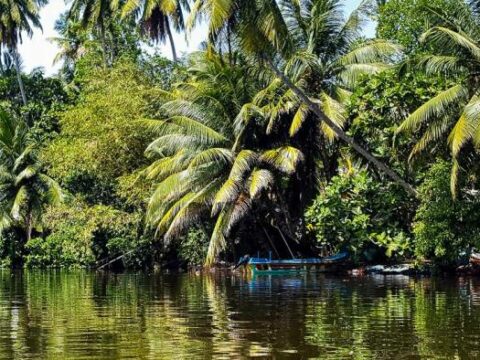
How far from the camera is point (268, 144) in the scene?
88.7ft

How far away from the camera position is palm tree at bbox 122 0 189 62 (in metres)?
35.8

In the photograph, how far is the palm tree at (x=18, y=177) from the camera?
36812 mm

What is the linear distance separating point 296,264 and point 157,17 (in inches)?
683

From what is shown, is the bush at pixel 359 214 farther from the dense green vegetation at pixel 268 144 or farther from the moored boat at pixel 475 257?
the moored boat at pixel 475 257

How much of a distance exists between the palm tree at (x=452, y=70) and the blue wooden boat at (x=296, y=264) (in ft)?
22.8

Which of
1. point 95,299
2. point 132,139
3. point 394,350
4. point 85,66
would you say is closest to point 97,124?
point 132,139

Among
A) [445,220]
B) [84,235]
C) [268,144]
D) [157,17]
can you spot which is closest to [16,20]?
[157,17]

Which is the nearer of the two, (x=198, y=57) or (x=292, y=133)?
(x=292, y=133)

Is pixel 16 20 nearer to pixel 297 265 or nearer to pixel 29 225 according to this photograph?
pixel 29 225

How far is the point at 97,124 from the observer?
3198 cm

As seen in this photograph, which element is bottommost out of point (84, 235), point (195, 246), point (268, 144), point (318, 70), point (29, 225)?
point (195, 246)

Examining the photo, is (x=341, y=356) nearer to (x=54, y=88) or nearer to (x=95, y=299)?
(x=95, y=299)

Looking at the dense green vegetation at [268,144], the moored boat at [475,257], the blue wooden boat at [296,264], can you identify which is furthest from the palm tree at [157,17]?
the moored boat at [475,257]

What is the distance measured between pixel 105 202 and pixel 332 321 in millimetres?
25080
